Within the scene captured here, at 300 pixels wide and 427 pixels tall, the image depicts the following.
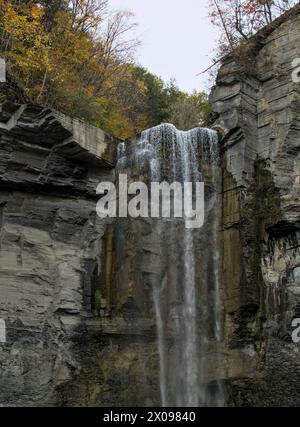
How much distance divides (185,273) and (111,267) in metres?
2.09

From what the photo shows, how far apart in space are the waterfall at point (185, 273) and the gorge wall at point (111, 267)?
263 mm

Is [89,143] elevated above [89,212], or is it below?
above

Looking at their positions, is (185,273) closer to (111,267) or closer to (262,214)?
(111,267)

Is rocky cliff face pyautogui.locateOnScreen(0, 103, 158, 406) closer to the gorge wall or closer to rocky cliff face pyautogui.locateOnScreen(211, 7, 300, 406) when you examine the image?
the gorge wall

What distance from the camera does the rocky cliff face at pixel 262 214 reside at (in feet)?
49.6

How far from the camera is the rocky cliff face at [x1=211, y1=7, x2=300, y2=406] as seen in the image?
15.1m

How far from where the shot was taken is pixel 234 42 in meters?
21.2

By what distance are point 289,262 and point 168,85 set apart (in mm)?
20120

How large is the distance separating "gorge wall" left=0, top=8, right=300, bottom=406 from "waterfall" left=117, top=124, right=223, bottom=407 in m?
0.26

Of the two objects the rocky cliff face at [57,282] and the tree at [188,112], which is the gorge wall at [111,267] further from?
the tree at [188,112]

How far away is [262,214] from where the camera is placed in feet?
53.6
